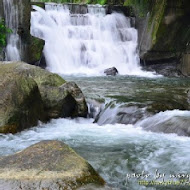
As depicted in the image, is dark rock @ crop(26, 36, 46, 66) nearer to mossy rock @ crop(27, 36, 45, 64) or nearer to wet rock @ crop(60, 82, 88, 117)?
mossy rock @ crop(27, 36, 45, 64)

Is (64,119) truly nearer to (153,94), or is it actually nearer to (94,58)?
(153,94)

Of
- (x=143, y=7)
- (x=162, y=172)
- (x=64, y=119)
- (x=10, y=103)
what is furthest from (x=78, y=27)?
(x=162, y=172)

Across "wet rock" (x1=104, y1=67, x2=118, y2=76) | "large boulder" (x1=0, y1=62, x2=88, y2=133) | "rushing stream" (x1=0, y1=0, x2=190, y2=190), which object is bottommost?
"wet rock" (x1=104, y1=67, x2=118, y2=76)

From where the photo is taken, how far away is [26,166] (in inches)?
156

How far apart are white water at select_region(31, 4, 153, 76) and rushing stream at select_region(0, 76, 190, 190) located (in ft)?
26.1

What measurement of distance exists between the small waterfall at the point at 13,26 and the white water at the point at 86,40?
6.34 feet

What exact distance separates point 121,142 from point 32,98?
2.35 m

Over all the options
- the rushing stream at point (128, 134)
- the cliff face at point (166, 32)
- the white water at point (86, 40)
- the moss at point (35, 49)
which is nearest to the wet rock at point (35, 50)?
the moss at point (35, 49)

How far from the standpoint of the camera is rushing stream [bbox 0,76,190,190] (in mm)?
5156

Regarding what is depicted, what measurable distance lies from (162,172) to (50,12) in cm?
1572

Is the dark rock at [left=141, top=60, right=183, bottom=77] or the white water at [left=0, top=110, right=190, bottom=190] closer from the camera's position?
the white water at [left=0, top=110, right=190, bottom=190]

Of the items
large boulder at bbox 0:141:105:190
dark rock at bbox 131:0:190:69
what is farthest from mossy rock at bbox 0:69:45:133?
dark rock at bbox 131:0:190:69

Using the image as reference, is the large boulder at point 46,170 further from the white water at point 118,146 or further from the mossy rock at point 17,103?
the mossy rock at point 17,103

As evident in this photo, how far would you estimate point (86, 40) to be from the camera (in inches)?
743
